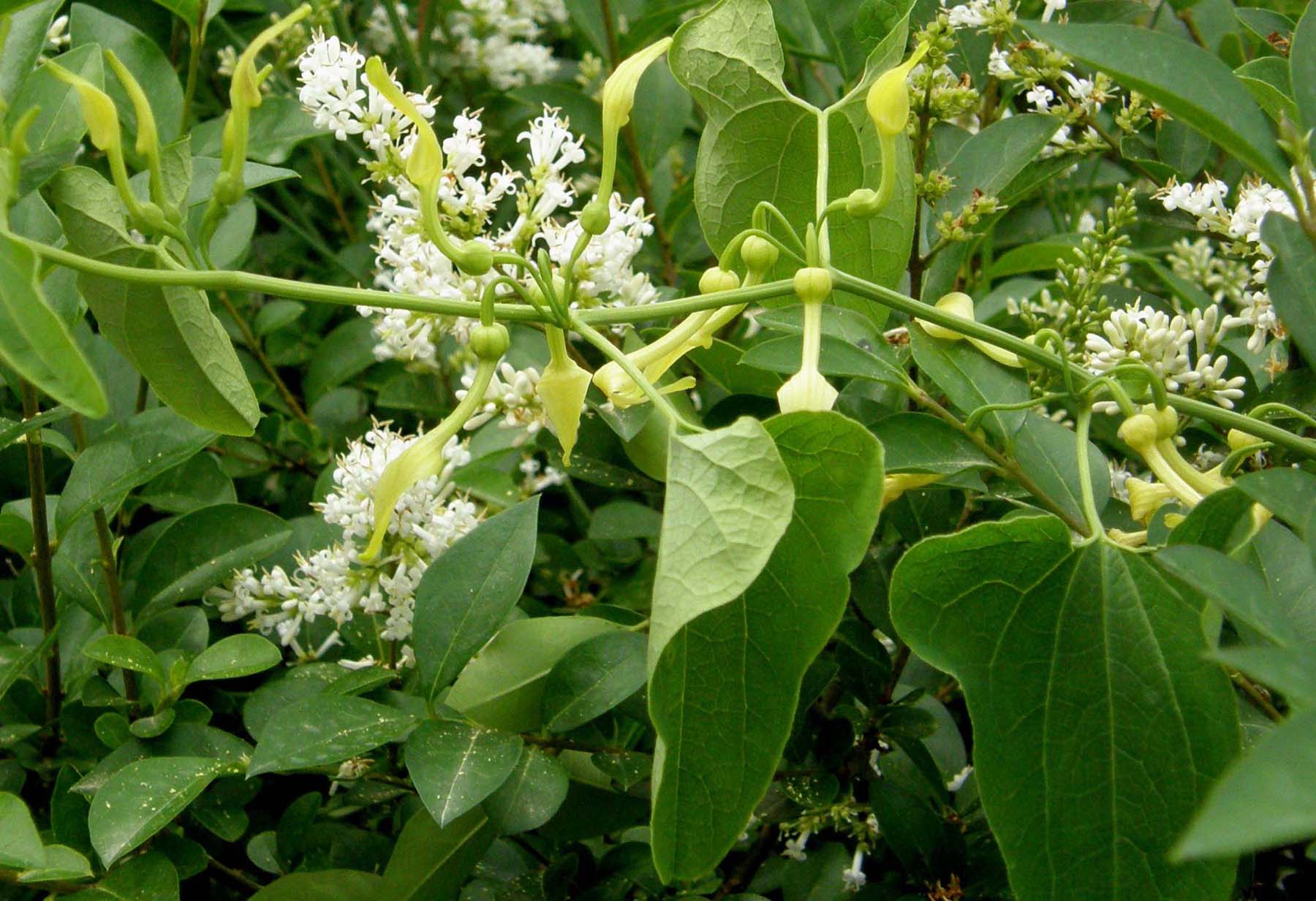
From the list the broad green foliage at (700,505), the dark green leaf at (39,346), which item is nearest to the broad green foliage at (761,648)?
the broad green foliage at (700,505)

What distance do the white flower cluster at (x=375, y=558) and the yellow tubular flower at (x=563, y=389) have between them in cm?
12

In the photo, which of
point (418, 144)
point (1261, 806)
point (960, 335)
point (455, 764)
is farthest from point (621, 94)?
point (1261, 806)

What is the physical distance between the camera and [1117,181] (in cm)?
112

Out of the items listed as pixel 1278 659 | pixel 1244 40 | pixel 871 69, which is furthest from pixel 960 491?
pixel 1244 40

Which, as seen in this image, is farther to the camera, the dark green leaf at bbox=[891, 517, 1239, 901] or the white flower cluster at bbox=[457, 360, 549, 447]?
the white flower cluster at bbox=[457, 360, 549, 447]

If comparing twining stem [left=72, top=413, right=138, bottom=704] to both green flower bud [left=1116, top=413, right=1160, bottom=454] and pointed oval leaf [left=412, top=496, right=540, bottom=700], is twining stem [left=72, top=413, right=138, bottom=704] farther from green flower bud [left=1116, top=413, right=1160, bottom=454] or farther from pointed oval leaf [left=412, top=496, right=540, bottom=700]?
green flower bud [left=1116, top=413, right=1160, bottom=454]

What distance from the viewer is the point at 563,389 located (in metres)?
0.55

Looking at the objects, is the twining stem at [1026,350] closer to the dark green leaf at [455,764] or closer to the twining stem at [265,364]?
the dark green leaf at [455,764]

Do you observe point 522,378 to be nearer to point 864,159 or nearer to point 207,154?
point 864,159

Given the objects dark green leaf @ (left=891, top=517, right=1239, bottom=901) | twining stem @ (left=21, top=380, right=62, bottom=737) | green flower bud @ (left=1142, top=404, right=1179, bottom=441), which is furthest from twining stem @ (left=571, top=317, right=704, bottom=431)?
twining stem @ (left=21, top=380, right=62, bottom=737)

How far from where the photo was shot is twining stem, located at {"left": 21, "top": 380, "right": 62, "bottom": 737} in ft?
2.12

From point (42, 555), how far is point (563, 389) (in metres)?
0.32

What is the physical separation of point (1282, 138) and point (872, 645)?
1.02 feet

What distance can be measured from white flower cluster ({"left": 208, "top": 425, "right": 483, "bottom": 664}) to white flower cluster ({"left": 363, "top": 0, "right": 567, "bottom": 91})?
0.63m
